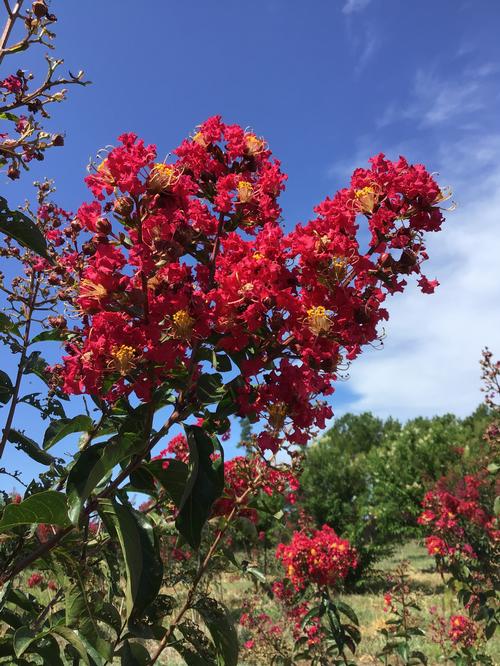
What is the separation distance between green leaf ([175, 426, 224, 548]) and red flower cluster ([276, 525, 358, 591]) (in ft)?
12.3

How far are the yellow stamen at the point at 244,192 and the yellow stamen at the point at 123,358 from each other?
23.3 inches

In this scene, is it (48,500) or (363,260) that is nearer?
(48,500)

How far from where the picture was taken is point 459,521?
6.07 m

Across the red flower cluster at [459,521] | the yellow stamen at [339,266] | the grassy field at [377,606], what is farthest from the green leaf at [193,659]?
the red flower cluster at [459,521]

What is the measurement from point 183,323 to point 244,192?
1.65 feet

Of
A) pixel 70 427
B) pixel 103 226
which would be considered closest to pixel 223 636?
pixel 70 427

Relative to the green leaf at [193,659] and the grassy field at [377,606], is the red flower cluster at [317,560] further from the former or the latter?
the green leaf at [193,659]

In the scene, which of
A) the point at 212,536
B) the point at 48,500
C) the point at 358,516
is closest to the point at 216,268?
the point at 48,500

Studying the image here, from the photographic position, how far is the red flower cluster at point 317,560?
4.69 metres

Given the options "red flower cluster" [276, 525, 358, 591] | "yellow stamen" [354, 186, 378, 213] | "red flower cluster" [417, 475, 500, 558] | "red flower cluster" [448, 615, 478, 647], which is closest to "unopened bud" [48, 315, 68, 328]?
"yellow stamen" [354, 186, 378, 213]

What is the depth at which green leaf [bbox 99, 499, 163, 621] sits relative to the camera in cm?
122

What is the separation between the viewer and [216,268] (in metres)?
1.56

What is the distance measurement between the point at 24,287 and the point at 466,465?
549 inches

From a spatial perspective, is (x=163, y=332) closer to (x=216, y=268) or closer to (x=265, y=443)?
(x=216, y=268)
